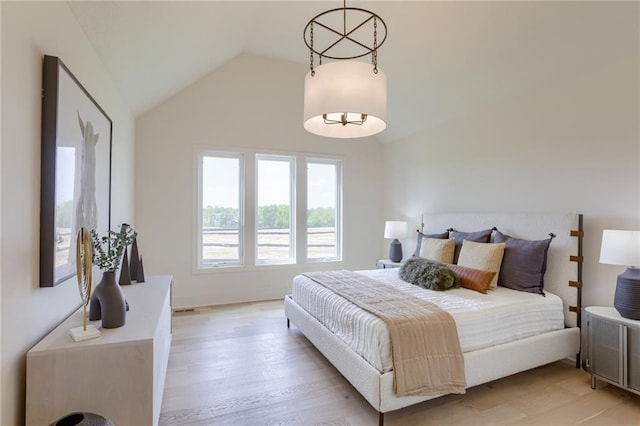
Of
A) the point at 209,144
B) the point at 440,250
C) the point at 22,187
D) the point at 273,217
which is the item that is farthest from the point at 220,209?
the point at 22,187

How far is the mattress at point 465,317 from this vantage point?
204 centimetres

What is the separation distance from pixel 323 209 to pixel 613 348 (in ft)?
12.2

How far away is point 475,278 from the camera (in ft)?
9.32

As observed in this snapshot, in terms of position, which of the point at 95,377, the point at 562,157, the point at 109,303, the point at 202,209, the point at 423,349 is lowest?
the point at 423,349

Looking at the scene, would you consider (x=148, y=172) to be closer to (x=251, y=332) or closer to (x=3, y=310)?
(x=251, y=332)

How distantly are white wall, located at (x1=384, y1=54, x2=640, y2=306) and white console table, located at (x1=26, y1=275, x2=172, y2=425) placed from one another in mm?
3433

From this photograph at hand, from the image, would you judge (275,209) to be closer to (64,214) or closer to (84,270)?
(64,214)

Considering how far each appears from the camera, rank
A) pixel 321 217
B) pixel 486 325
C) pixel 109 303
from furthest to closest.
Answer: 1. pixel 321 217
2. pixel 486 325
3. pixel 109 303

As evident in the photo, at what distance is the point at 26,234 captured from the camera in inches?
54.5

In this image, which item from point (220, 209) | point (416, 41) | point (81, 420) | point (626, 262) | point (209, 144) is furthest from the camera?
point (220, 209)

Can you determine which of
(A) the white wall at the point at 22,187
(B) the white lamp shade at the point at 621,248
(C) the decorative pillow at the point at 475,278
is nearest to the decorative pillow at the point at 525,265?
(C) the decorative pillow at the point at 475,278

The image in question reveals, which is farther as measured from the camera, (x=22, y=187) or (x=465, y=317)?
(x=465, y=317)

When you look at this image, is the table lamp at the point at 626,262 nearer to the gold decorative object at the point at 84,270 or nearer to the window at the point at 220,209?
the gold decorative object at the point at 84,270

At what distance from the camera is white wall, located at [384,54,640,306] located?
2.54m
